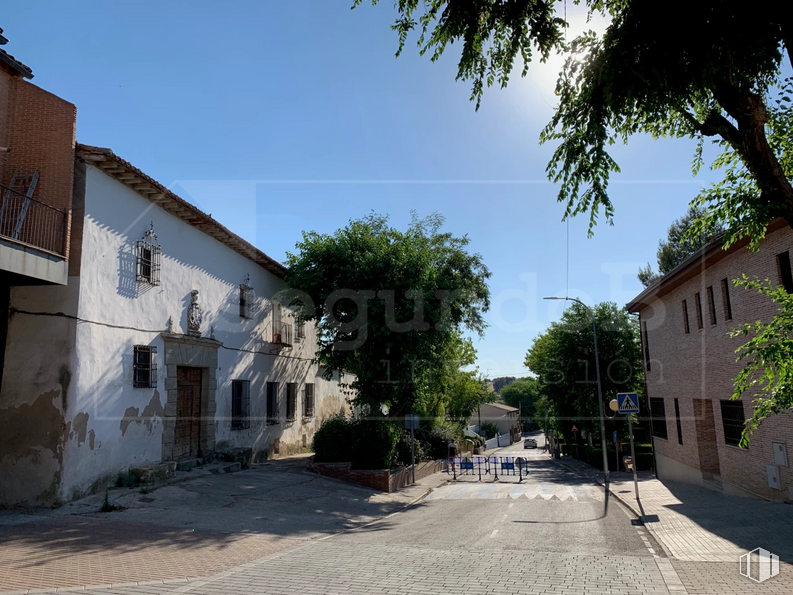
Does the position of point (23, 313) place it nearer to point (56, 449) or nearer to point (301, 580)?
point (56, 449)

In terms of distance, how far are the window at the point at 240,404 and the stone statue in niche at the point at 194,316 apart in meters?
2.84

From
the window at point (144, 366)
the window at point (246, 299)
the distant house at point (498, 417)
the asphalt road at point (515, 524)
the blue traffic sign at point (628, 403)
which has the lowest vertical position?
the distant house at point (498, 417)

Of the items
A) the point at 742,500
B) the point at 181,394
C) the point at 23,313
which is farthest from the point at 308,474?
the point at 742,500

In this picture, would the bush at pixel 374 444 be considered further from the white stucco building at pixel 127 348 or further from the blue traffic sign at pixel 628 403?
the blue traffic sign at pixel 628 403

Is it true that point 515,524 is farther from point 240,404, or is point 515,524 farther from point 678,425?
point 678,425

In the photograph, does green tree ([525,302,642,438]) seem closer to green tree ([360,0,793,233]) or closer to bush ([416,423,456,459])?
bush ([416,423,456,459])

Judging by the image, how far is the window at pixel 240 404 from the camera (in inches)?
734

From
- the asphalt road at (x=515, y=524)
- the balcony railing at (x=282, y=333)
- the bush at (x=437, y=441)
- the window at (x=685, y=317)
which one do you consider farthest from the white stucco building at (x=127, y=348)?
the window at (x=685, y=317)

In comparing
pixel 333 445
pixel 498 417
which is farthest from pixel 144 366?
pixel 498 417

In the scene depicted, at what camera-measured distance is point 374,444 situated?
18516 millimetres

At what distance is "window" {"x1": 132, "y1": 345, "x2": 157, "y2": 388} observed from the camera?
13.7 meters

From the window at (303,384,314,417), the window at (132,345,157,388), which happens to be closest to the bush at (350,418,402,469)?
the window at (303,384,314,417)

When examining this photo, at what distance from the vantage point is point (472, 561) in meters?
8.29

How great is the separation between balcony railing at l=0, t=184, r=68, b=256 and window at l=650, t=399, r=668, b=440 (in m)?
22.3
